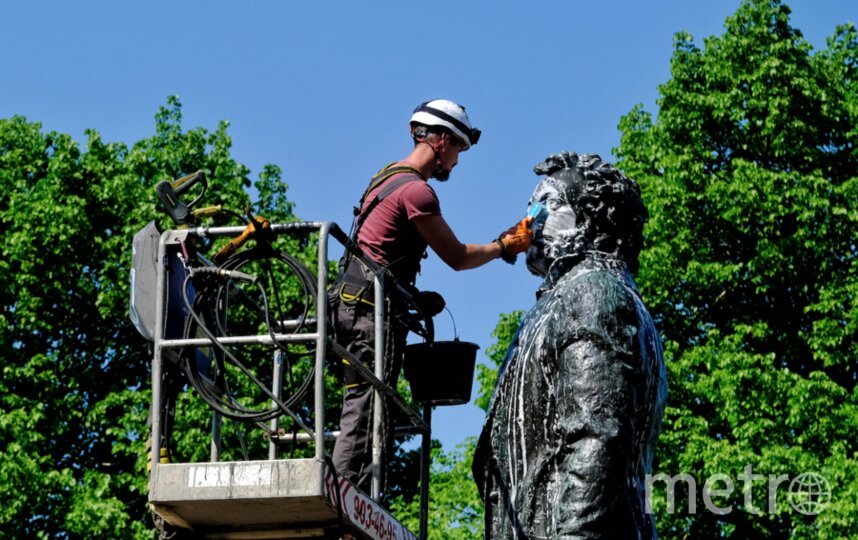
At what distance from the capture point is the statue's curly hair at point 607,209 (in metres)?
5.70

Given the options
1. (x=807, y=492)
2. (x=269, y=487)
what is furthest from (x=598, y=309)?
(x=807, y=492)

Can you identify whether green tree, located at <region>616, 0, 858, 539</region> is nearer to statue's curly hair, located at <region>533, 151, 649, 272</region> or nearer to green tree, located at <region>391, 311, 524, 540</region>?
green tree, located at <region>391, 311, 524, 540</region>

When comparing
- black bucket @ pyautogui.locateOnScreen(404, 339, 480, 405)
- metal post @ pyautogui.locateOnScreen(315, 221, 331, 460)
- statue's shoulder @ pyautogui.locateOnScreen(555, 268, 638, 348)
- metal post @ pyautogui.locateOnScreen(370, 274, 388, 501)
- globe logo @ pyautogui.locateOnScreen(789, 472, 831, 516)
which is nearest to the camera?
statue's shoulder @ pyautogui.locateOnScreen(555, 268, 638, 348)

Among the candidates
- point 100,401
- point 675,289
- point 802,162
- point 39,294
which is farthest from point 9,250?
point 802,162

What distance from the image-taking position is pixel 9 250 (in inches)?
1081

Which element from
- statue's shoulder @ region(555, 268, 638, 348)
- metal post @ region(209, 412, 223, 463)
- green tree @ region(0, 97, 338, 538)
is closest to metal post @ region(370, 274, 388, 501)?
metal post @ region(209, 412, 223, 463)

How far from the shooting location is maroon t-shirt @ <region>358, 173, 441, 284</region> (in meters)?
7.45

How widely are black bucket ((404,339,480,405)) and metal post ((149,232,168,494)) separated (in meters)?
1.37

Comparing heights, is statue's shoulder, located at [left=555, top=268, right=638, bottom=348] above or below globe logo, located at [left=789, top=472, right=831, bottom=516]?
below

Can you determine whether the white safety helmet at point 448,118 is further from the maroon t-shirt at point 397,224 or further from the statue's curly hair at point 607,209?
the statue's curly hair at point 607,209

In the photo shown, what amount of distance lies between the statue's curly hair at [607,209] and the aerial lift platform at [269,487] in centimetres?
122

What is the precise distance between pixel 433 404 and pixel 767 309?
1944cm

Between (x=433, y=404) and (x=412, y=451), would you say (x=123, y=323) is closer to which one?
(x=412, y=451)
